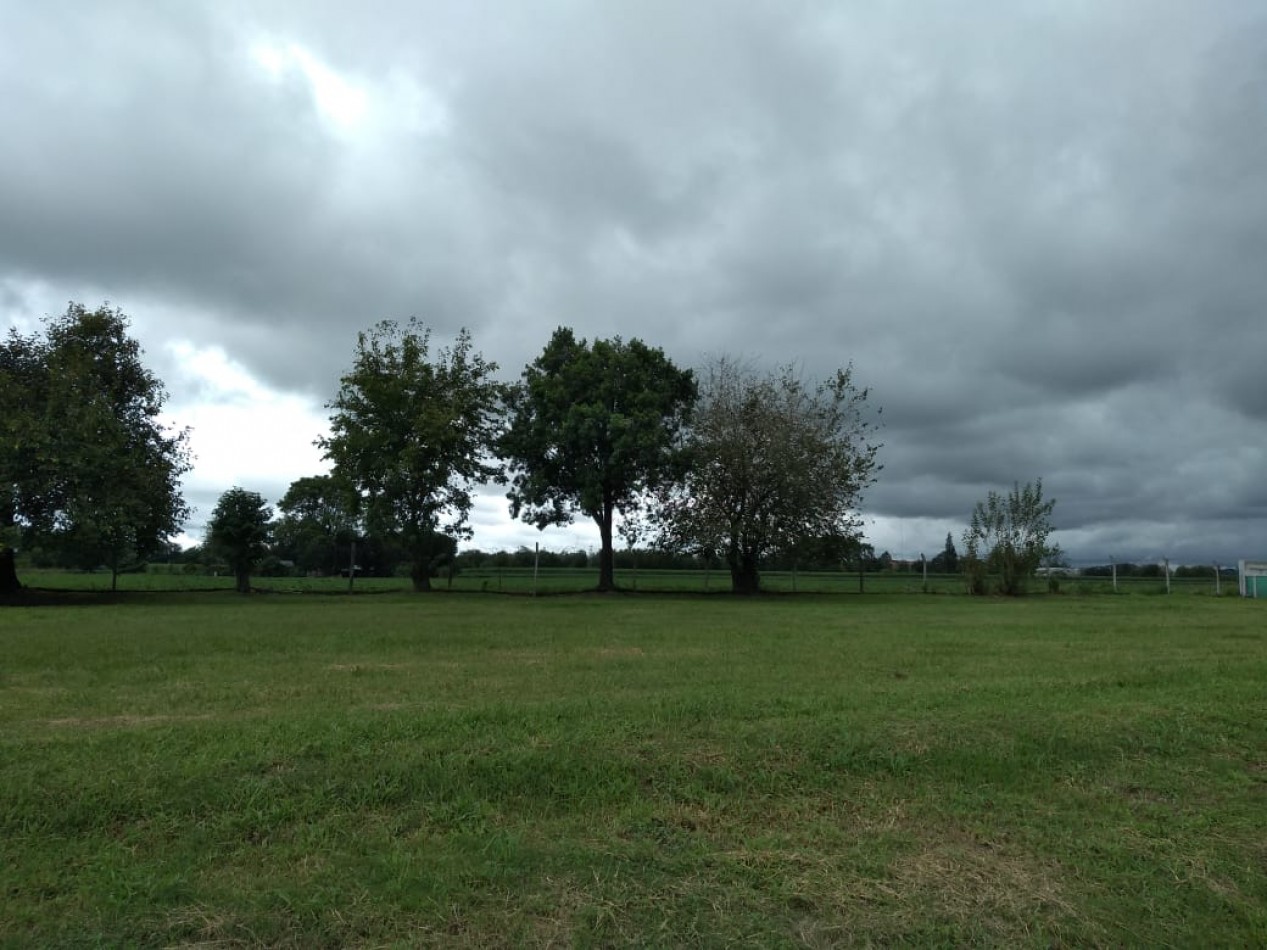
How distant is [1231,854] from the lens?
4875 mm

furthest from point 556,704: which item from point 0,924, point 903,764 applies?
point 0,924

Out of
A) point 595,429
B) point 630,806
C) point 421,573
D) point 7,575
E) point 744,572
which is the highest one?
point 595,429

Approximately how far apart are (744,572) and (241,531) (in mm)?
19049

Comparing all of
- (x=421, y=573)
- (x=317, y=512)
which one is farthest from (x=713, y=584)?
(x=317, y=512)

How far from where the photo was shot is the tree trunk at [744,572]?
33312 mm

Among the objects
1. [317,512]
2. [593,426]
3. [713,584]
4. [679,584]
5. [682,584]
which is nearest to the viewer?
[593,426]

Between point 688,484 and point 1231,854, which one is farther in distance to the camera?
point 688,484

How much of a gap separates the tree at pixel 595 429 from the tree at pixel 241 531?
31.6 ft

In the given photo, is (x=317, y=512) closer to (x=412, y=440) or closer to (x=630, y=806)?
(x=412, y=440)

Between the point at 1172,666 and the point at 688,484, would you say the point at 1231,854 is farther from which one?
the point at 688,484

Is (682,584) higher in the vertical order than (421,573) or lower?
lower

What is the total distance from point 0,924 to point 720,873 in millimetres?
3335

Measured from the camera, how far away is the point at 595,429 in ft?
97.9

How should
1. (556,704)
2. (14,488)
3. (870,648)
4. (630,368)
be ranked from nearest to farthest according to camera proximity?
(556,704), (870,648), (14,488), (630,368)
